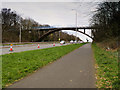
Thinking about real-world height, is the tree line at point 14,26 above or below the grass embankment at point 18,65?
above

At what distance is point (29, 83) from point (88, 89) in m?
1.98

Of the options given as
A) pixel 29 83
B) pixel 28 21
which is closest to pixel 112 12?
pixel 29 83

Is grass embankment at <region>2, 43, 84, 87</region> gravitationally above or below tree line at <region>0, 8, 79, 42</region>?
below

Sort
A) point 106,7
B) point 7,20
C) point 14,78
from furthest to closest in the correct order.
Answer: point 7,20, point 106,7, point 14,78

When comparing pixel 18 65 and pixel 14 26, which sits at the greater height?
pixel 14 26

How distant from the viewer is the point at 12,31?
49156 millimetres

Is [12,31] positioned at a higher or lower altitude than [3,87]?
higher

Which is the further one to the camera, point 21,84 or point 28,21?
point 28,21

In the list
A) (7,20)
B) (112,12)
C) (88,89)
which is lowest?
(88,89)

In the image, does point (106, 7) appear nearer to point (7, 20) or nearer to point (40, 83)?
point (40, 83)

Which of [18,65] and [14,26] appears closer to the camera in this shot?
[18,65]

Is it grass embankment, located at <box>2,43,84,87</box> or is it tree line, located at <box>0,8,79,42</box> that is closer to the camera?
grass embankment, located at <box>2,43,84,87</box>

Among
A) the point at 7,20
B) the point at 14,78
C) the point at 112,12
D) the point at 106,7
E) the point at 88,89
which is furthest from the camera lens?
the point at 7,20

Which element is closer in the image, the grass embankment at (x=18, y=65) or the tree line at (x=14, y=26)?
the grass embankment at (x=18, y=65)
